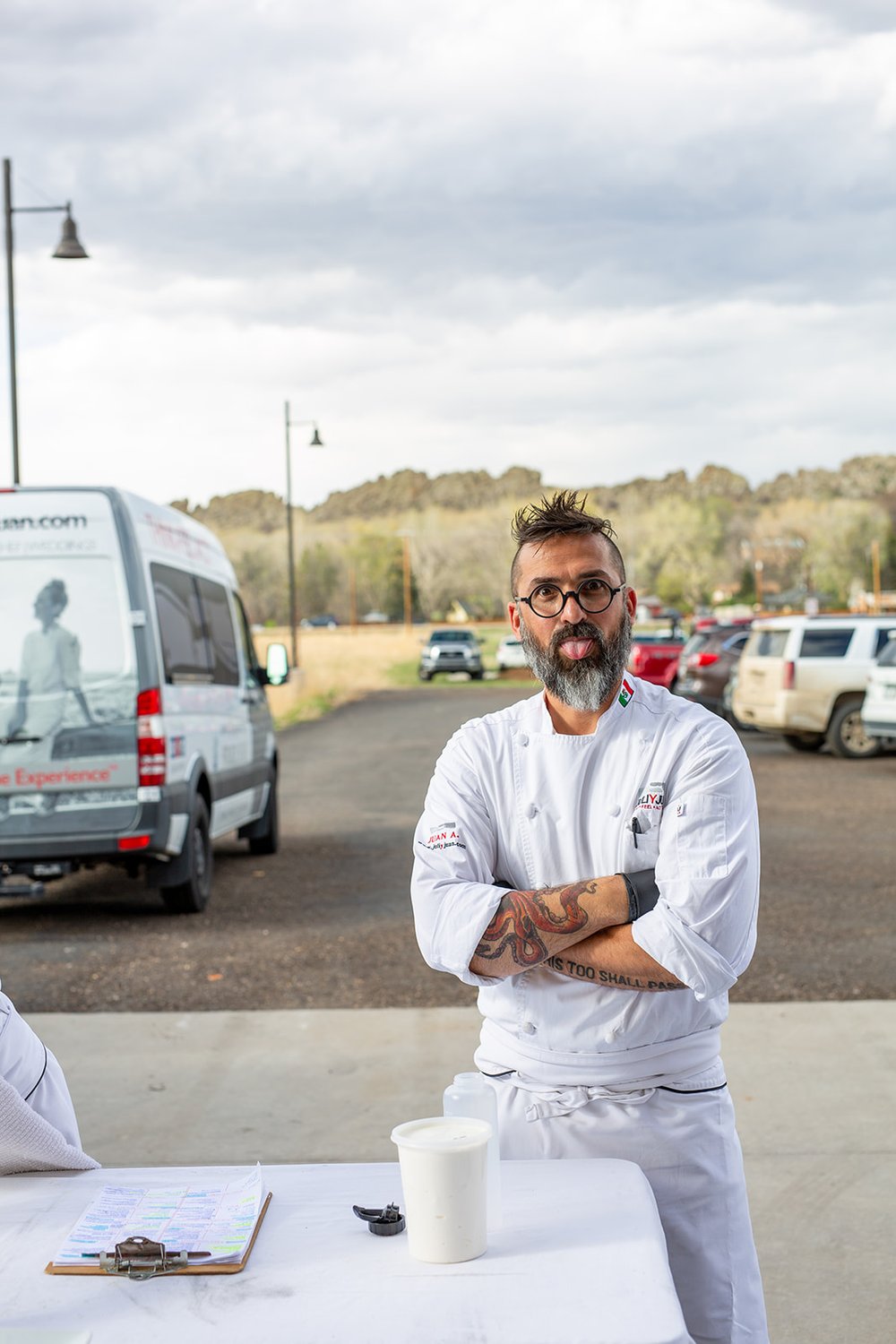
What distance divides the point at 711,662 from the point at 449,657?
24.0 meters

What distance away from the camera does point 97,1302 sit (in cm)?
209

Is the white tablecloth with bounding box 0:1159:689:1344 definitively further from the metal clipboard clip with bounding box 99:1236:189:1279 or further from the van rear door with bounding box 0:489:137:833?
the van rear door with bounding box 0:489:137:833

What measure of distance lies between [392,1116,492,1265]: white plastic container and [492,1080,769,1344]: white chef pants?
69 centimetres

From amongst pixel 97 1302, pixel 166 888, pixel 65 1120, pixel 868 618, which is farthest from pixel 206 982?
pixel 868 618

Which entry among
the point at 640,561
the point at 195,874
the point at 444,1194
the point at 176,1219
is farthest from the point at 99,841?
the point at 640,561

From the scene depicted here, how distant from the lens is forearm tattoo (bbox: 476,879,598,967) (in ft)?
9.23

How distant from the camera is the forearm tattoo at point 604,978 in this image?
280 cm

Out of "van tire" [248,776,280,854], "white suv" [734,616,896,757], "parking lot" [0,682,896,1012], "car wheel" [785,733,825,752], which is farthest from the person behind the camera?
"car wheel" [785,733,825,752]

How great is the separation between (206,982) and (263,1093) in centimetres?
195

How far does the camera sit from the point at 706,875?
283 cm

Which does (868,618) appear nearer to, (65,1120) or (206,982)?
(206,982)

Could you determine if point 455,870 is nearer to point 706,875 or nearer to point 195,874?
point 706,875

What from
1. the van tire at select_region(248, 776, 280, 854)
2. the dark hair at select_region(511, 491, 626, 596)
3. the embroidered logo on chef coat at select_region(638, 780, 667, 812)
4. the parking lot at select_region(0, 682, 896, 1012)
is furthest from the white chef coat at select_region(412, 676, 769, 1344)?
the van tire at select_region(248, 776, 280, 854)

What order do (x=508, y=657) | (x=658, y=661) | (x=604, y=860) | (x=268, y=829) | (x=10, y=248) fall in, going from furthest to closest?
1. (x=508, y=657)
2. (x=658, y=661)
3. (x=10, y=248)
4. (x=268, y=829)
5. (x=604, y=860)
